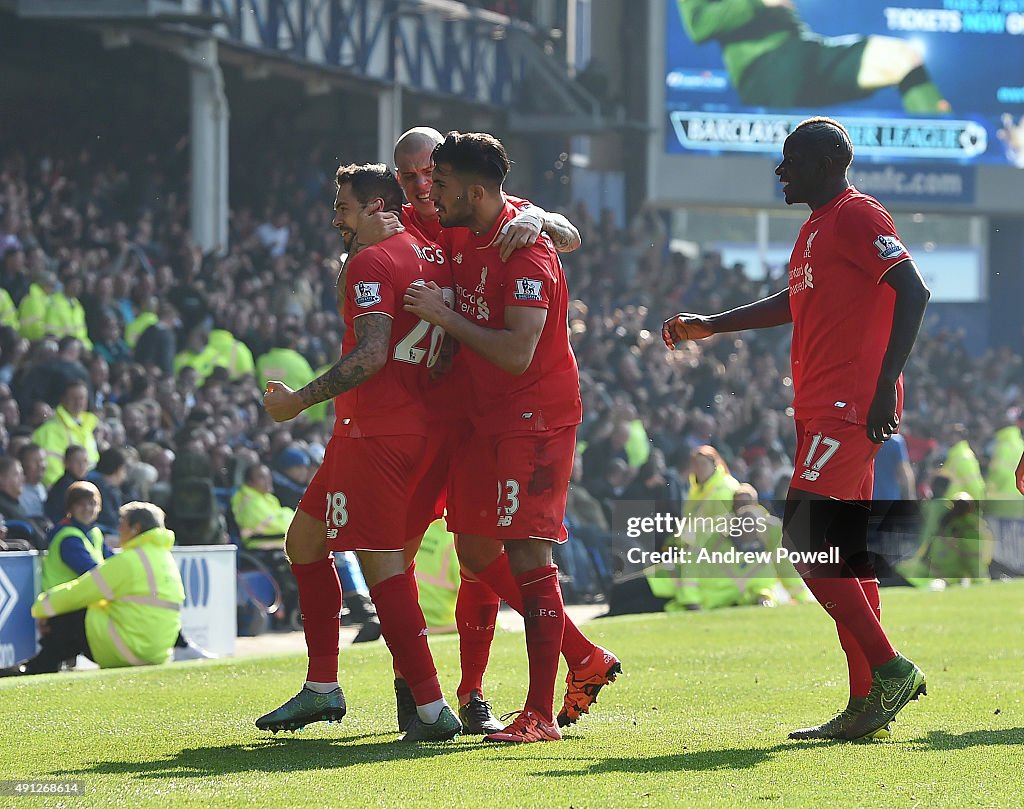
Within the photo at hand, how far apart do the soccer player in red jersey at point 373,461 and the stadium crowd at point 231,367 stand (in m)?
6.47

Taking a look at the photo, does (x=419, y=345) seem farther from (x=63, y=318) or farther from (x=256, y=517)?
(x=63, y=318)

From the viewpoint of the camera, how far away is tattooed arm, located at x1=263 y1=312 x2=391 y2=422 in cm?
590

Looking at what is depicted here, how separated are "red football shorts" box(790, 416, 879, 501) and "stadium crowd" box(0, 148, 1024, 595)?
747 centimetres

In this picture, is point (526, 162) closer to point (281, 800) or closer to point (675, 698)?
point (675, 698)

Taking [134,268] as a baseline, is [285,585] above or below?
below

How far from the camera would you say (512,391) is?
6117mm

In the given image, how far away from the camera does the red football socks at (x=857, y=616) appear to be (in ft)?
19.6

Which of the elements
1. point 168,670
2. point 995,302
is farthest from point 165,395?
point 995,302

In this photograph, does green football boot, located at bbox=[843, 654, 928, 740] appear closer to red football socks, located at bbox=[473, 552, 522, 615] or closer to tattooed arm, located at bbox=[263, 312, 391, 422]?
red football socks, located at bbox=[473, 552, 522, 615]

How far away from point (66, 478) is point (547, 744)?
295 inches

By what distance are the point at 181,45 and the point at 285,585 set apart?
32.6 ft

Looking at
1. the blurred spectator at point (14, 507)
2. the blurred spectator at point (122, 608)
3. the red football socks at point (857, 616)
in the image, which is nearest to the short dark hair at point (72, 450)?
the blurred spectator at point (14, 507)

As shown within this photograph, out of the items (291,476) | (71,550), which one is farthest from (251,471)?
(71,550)

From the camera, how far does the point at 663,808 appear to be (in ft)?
15.3
